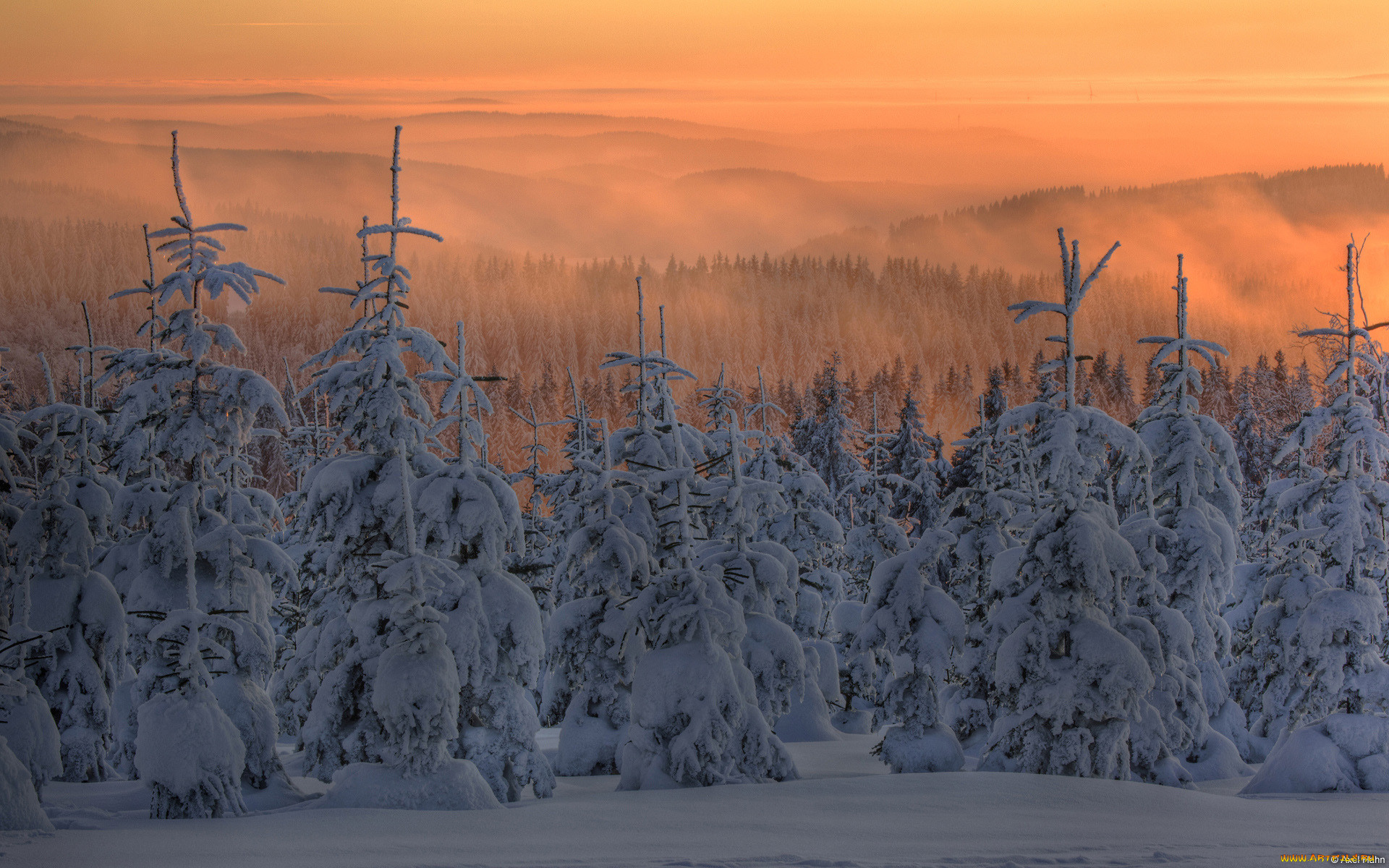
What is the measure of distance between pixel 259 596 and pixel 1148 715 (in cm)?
1786

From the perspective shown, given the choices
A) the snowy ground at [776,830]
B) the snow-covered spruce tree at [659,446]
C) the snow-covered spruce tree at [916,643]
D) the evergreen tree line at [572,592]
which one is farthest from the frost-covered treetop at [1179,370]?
the snow-covered spruce tree at [659,446]

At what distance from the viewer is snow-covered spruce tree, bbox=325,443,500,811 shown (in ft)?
55.6

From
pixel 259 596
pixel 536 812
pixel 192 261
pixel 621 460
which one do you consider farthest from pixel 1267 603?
pixel 192 261

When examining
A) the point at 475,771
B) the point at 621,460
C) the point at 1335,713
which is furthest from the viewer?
the point at 621,460

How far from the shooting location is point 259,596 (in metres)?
20.5

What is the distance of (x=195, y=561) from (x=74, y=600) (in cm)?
620

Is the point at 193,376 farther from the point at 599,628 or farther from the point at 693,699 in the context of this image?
the point at 693,699

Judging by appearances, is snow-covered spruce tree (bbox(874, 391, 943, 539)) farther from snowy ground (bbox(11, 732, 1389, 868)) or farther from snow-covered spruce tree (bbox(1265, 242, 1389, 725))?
snowy ground (bbox(11, 732, 1389, 868))

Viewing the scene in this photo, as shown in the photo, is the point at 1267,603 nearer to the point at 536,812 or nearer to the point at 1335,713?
the point at 1335,713

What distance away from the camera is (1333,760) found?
69.3ft

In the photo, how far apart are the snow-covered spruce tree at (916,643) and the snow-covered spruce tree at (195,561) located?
1231cm

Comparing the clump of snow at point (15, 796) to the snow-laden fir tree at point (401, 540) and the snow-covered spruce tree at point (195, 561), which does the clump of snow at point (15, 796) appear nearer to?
the snow-covered spruce tree at point (195, 561)

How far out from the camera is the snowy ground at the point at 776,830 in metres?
13.0

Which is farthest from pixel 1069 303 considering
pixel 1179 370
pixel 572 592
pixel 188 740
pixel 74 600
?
pixel 74 600
